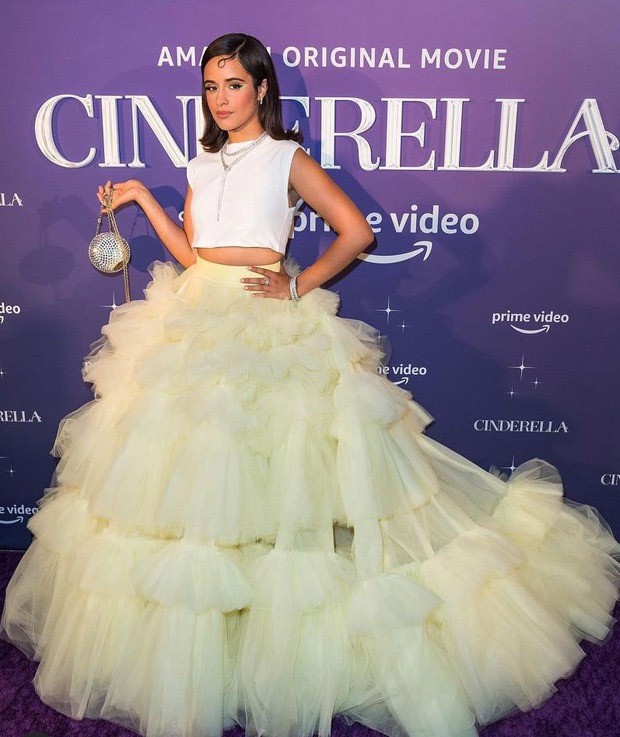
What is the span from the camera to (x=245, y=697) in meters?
2.12

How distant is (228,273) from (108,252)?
0.54 metres

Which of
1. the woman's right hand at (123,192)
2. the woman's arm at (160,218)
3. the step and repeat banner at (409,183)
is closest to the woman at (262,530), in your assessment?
the woman's arm at (160,218)

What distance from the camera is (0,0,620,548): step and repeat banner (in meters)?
2.66

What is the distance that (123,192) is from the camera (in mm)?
2727

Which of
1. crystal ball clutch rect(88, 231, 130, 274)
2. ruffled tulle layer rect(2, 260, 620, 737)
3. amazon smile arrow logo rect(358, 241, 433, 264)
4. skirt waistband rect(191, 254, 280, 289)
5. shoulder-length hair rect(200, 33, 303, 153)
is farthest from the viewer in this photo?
amazon smile arrow logo rect(358, 241, 433, 264)

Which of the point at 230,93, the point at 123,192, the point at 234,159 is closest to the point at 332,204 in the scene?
the point at 234,159

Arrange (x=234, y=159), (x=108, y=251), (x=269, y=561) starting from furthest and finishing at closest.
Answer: (x=108, y=251), (x=234, y=159), (x=269, y=561)

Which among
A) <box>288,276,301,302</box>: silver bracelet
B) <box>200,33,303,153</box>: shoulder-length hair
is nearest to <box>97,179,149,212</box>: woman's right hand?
<box>200,33,303,153</box>: shoulder-length hair

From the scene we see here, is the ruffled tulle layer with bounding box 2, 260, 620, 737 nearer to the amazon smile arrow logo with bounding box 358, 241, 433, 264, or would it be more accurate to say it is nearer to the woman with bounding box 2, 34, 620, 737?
the woman with bounding box 2, 34, 620, 737

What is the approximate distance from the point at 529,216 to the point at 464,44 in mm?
671

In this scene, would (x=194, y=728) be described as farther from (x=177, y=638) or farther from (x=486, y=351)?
(x=486, y=351)

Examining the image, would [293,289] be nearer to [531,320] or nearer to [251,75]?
[251,75]

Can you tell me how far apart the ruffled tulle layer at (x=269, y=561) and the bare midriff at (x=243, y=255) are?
0.03 metres

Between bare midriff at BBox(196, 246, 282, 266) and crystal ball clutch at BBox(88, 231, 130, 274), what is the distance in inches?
17.7
